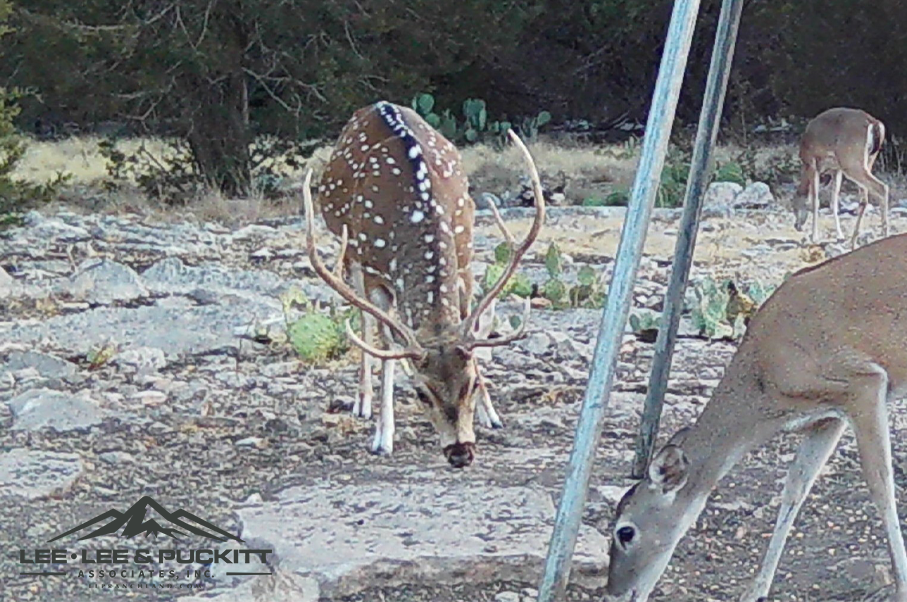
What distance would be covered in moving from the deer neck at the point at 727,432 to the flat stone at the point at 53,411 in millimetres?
2978

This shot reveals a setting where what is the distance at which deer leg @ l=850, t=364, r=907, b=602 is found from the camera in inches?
184

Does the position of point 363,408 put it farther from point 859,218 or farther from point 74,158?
point 74,158

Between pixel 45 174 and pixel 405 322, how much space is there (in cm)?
1304

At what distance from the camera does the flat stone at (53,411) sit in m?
6.71

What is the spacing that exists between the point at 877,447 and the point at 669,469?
63 centimetres

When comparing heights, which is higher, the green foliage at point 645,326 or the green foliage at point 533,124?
the green foliage at point 645,326

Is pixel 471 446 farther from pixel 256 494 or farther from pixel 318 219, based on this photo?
pixel 318 219

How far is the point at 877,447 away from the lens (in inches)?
184

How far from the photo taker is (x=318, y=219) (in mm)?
13266

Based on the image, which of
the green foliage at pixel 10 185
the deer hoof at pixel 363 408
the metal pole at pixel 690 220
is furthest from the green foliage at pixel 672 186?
the metal pole at pixel 690 220

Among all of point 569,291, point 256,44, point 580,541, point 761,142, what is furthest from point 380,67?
point 580,541

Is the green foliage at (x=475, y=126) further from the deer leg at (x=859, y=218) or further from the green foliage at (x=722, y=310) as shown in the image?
the green foliage at (x=722, y=310)

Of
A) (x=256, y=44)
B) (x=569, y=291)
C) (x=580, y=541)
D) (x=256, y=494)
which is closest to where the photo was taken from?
(x=580, y=541)

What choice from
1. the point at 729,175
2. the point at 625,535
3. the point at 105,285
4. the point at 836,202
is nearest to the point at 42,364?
the point at 105,285
